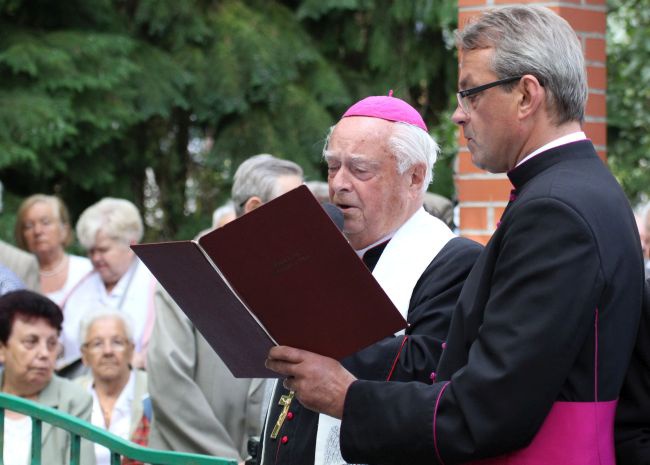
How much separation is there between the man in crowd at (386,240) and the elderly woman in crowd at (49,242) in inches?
151

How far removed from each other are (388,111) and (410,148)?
148 mm

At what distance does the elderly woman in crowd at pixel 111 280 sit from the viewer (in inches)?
257

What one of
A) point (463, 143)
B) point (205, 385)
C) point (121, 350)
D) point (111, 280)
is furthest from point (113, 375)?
point (463, 143)

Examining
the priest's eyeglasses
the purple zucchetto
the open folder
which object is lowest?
the open folder

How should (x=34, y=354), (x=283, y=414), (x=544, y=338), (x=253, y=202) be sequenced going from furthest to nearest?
1. (x=34, y=354)
2. (x=253, y=202)
3. (x=283, y=414)
4. (x=544, y=338)

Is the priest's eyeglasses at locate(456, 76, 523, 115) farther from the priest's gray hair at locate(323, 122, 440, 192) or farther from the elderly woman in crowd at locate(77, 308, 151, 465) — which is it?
the elderly woman in crowd at locate(77, 308, 151, 465)

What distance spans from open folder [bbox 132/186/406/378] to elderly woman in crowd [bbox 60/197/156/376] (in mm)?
3664

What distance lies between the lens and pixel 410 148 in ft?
11.4

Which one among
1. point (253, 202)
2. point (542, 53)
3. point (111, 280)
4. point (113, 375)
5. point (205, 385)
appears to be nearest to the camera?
point (542, 53)

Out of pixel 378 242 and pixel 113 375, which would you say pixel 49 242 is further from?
pixel 378 242

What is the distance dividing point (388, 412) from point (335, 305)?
1.00ft

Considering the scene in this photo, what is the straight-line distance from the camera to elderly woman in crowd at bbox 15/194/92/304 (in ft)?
23.4

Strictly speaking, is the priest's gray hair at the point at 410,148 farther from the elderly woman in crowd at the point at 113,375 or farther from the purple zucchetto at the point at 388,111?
the elderly woman in crowd at the point at 113,375

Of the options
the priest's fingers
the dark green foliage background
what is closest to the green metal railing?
the priest's fingers
